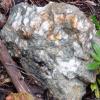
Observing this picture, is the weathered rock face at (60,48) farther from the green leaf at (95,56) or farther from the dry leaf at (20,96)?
the dry leaf at (20,96)

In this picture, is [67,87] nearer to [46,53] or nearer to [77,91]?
[77,91]

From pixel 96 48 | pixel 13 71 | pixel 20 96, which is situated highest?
pixel 96 48

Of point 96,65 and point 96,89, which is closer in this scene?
point 96,65

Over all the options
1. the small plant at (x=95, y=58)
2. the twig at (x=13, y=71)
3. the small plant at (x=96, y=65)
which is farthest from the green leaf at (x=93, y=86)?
the twig at (x=13, y=71)

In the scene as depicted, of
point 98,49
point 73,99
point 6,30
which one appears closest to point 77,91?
point 73,99

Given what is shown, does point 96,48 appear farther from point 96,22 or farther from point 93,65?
point 96,22

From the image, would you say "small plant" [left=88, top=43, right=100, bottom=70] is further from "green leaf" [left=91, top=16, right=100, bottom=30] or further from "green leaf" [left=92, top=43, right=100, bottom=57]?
"green leaf" [left=91, top=16, right=100, bottom=30]

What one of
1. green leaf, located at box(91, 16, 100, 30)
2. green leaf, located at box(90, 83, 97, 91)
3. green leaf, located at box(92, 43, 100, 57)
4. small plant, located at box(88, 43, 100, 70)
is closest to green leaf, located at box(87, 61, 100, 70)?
small plant, located at box(88, 43, 100, 70)

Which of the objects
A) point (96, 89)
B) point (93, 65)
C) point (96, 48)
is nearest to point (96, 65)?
point (93, 65)
